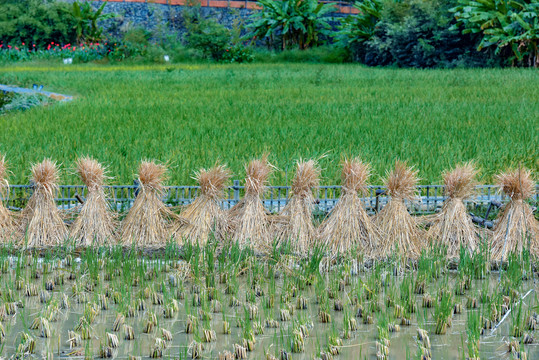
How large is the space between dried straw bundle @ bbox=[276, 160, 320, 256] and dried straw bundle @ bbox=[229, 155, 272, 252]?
10cm

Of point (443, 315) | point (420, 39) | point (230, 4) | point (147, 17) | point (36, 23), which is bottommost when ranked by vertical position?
point (147, 17)

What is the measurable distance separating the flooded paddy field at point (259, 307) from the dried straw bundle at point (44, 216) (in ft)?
0.51

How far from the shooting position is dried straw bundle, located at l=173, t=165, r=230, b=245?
4.85m

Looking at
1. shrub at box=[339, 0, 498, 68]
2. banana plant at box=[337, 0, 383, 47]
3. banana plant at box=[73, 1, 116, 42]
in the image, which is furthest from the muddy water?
banana plant at box=[73, 1, 116, 42]

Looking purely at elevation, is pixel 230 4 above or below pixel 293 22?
above

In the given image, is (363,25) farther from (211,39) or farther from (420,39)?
(211,39)

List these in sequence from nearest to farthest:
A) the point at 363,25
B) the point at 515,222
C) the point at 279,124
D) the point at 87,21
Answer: the point at 515,222, the point at 279,124, the point at 363,25, the point at 87,21

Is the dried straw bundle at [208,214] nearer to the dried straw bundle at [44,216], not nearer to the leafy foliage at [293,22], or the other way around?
the dried straw bundle at [44,216]

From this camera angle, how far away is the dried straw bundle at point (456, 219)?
4750mm

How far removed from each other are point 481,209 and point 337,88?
29.4 feet

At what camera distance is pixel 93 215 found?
4.89 metres

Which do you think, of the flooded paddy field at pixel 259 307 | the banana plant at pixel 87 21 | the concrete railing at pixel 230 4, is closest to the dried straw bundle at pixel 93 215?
the flooded paddy field at pixel 259 307

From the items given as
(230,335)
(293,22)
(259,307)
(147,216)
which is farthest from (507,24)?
(230,335)

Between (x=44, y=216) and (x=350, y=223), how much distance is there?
198 cm
